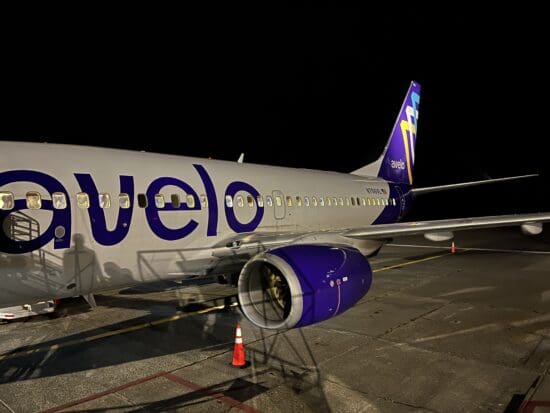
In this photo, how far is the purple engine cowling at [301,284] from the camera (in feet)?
22.8

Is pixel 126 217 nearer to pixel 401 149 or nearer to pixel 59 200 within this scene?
pixel 59 200

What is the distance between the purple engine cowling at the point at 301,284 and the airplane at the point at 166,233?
0.06 feet

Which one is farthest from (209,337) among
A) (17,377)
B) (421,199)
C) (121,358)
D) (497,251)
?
(421,199)

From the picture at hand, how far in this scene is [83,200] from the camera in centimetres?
732

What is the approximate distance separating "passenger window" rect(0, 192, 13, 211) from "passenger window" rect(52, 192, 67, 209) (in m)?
0.59

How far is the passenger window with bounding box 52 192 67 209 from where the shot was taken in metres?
6.91

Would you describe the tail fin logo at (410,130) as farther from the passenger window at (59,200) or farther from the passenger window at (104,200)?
the passenger window at (59,200)

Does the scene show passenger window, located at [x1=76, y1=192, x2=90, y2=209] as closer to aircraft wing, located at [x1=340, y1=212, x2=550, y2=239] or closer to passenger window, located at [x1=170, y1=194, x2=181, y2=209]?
passenger window, located at [x1=170, y1=194, x2=181, y2=209]

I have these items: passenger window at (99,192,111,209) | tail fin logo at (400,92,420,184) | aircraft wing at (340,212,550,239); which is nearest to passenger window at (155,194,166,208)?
passenger window at (99,192,111,209)

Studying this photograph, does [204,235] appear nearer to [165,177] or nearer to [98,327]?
[165,177]

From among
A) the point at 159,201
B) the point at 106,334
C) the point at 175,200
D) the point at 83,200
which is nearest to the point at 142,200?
the point at 159,201

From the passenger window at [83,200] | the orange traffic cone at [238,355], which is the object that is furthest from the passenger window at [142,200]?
the orange traffic cone at [238,355]

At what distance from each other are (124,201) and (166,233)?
107 centimetres

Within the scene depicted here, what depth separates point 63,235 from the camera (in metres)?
6.97
